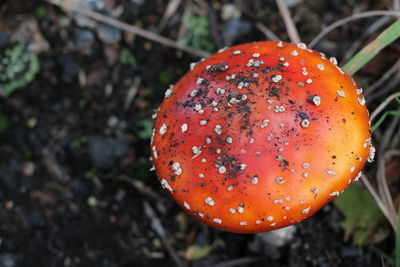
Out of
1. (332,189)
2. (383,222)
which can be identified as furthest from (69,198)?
(383,222)

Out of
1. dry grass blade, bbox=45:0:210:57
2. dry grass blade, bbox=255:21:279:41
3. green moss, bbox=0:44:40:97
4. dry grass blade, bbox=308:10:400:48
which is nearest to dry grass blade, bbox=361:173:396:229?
dry grass blade, bbox=308:10:400:48

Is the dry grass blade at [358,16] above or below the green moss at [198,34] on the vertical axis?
above

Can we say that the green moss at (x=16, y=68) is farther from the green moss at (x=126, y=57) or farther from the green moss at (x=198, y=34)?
the green moss at (x=198, y=34)

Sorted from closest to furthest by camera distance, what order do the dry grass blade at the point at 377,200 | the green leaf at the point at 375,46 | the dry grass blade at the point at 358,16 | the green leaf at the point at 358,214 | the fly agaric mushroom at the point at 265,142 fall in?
the fly agaric mushroom at the point at 265,142, the green leaf at the point at 375,46, the dry grass blade at the point at 377,200, the dry grass blade at the point at 358,16, the green leaf at the point at 358,214

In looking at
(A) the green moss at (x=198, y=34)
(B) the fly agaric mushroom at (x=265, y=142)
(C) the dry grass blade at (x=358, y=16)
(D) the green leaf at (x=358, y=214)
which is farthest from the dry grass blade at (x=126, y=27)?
(D) the green leaf at (x=358, y=214)

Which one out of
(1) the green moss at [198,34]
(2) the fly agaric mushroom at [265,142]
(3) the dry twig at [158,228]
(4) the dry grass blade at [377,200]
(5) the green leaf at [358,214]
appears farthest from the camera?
(1) the green moss at [198,34]

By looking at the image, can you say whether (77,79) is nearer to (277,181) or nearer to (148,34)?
(148,34)

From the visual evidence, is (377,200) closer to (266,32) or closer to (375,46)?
(375,46)

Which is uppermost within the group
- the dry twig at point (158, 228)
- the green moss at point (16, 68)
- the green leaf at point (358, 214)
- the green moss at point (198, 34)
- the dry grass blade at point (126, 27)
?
the green moss at point (198, 34)
